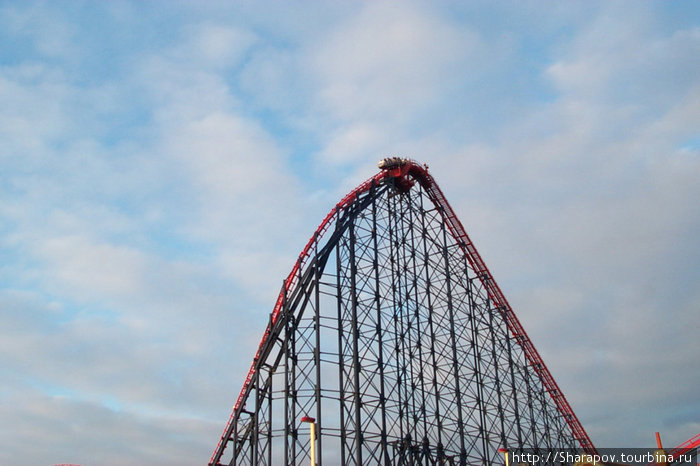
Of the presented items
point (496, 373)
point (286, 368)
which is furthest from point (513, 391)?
point (286, 368)

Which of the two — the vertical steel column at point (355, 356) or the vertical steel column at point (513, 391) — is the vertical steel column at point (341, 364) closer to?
the vertical steel column at point (355, 356)

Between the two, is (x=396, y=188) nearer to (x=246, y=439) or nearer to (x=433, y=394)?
(x=433, y=394)

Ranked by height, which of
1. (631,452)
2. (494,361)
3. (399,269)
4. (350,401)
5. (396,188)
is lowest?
(631,452)

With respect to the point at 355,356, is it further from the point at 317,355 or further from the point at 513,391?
the point at 513,391

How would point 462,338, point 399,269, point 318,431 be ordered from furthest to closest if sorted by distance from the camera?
point 462,338
point 399,269
point 318,431

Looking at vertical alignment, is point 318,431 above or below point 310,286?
below

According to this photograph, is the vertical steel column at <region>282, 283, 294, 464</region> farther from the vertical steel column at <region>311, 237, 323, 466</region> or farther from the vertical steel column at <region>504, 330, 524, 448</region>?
the vertical steel column at <region>504, 330, 524, 448</region>

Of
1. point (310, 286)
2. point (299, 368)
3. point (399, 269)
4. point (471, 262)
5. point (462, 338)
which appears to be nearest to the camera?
point (299, 368)

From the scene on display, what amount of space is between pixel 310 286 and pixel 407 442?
636 centimetres

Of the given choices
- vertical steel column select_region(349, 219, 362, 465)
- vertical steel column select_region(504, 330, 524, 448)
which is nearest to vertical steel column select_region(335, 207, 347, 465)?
vertical steel column select_region(349, 219, 362, 465)

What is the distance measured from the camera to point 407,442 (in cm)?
2545

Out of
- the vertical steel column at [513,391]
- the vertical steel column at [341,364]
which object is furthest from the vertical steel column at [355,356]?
the vertical steel column at [513,391]

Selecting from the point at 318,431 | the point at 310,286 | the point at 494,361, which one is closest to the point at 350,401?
the point at 318,431

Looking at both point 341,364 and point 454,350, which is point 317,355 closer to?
point 341,364
